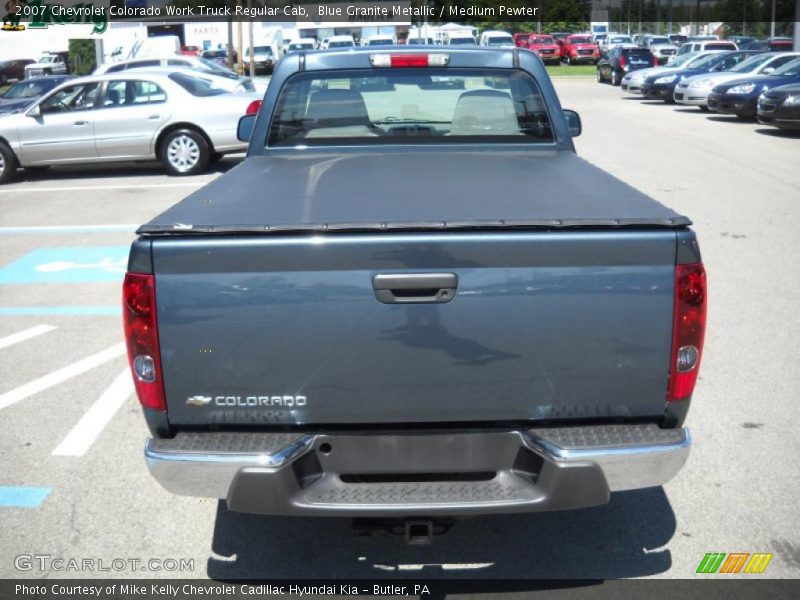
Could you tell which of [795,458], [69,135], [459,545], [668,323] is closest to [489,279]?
[668,323]

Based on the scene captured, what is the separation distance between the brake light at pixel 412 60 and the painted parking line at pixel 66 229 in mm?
6292

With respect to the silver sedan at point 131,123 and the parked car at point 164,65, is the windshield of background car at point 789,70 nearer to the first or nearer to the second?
the parked car at point 164,65

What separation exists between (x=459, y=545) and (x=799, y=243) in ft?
22.4

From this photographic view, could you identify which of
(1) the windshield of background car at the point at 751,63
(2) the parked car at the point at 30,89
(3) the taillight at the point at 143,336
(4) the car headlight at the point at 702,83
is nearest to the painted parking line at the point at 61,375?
(3) the taillight at the point at 143,336

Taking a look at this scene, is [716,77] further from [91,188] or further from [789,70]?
[91,188]

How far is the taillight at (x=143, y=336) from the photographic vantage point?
9.88 ft

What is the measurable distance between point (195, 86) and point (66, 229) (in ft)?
15.4

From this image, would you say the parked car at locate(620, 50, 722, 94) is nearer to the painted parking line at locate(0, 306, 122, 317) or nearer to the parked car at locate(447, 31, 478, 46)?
the parked car at locate(447, 31, 478, 46)

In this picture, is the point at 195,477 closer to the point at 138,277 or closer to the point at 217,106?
the point at 138,277

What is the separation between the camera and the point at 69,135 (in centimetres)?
1481

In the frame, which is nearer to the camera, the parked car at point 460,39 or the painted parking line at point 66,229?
the painted parking line at point 66,229

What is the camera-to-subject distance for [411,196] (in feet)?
11.9

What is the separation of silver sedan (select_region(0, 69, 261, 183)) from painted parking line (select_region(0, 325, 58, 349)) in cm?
781

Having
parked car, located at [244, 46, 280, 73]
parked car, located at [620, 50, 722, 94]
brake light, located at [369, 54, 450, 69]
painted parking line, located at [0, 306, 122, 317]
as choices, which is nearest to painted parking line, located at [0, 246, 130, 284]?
painted parking line, located at [0, 306, 122, 317]
